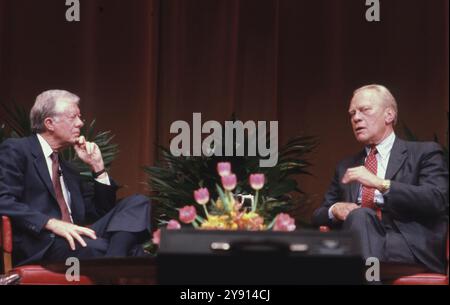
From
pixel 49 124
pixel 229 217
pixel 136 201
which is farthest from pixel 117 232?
pixel 229 217

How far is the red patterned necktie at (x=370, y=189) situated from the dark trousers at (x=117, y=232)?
38.8 inches

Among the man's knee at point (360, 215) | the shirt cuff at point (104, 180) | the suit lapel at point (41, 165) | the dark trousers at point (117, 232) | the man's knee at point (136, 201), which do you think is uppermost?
the suit lapel at point (41, 165)

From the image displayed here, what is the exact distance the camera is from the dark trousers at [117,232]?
11.5ft

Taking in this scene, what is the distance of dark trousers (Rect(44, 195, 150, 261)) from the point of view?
349 centimetres

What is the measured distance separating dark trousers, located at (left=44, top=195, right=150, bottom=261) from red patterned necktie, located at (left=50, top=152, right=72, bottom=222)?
0.14 meters

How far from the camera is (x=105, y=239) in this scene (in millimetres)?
3555

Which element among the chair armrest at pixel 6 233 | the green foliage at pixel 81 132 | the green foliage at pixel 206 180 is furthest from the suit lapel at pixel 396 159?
the chair armrest at pixel 6 233

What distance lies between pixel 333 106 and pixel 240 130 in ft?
2.26

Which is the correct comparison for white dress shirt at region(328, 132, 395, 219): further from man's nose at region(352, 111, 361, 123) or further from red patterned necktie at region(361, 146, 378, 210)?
man's nose at region(352, 111, 361, 123)

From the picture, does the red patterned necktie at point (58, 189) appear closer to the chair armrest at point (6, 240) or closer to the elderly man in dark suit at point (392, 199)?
the chair armrest at point (6, 240)

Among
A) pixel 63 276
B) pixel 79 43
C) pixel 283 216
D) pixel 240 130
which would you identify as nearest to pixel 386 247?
pixel 283 216

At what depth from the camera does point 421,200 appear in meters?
3.41

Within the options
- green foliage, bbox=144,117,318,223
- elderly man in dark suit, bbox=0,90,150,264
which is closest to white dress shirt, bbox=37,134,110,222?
elderly man in dark suit, bbox=0,90,150,264

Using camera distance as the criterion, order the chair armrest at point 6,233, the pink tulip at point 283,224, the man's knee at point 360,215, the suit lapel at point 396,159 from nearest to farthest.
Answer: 1. the pink tulip at point 283,224
2. the man's knee at point 360,215
3. the chair armrest at point 6,233
4. the suit lapel at point 396,159
